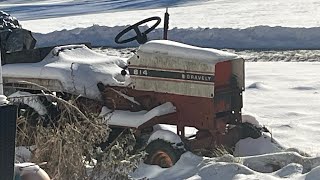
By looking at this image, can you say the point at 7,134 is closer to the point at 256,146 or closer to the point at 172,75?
the point at 172,75

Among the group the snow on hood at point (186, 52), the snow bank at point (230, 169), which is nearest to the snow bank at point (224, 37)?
the snow on hood at point (186, 52)

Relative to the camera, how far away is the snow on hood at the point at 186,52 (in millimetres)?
7090

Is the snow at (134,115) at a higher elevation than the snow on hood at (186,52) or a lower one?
lower

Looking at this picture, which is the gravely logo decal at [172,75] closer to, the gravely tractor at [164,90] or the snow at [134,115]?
the gravely tractor at [164,90]

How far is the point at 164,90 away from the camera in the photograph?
746 cm

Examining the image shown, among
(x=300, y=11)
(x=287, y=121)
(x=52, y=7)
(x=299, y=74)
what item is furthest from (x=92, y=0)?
(x=287, y=121)

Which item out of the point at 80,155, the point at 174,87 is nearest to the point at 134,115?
the point at 174,87

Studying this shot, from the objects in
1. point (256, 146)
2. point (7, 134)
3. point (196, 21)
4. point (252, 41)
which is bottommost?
point (196, 21)

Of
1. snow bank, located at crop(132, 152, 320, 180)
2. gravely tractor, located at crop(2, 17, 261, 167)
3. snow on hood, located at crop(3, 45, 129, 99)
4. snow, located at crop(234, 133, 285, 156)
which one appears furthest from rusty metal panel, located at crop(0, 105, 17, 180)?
snow, located at crop(234, 133, 285, 156)

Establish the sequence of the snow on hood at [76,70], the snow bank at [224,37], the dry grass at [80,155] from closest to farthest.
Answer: the dry grass at [80,155], the snow on hood at [76,70], the snow bank at [224,37]

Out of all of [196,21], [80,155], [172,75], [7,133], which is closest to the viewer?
[7,133]

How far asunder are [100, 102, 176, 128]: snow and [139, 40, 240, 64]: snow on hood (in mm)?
515

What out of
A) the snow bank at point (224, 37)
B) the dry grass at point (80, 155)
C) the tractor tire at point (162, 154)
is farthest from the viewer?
the snow bank at point (224, 37)

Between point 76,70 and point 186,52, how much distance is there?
48.9 inches
